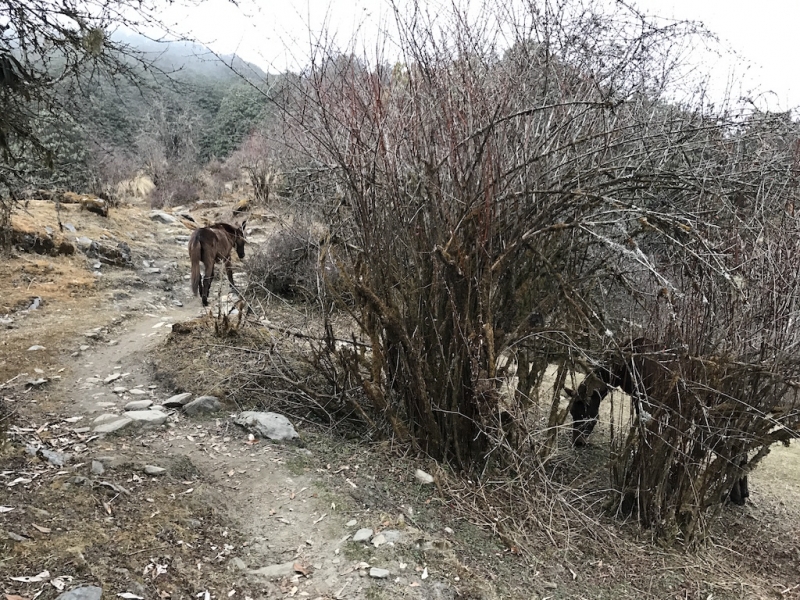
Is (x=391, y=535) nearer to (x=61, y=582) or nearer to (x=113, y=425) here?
(x=61, y=582)

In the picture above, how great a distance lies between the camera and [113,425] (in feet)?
14.5

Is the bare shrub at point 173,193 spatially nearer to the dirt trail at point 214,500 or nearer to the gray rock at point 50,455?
the dirt trail at point 214,500

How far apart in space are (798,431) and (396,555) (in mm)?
3359

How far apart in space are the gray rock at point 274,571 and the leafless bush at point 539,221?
1534 millimetres

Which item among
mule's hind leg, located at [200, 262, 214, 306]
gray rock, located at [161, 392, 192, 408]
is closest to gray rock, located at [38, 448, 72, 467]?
gray rock, located at [161, 392, 192, 408]

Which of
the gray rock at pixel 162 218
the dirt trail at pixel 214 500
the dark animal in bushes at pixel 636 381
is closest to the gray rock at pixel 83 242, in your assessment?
the gray rock at pixel 162 218

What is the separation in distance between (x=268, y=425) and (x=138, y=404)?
4.18 feet

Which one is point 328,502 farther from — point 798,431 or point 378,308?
point 798,431

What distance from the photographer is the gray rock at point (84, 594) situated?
2521 mm

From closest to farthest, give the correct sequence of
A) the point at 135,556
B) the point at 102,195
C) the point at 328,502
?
the point at 135,556 < the point at 328,502 < the point at 102,195

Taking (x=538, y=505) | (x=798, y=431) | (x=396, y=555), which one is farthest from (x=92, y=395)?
(x=798, y=431)

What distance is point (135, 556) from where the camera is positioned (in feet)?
9.59

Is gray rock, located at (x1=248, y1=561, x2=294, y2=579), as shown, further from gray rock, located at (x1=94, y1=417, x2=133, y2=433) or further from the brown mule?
the brown mule

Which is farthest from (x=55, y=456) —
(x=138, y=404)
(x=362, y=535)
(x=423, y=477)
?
(x=423, y=477)
